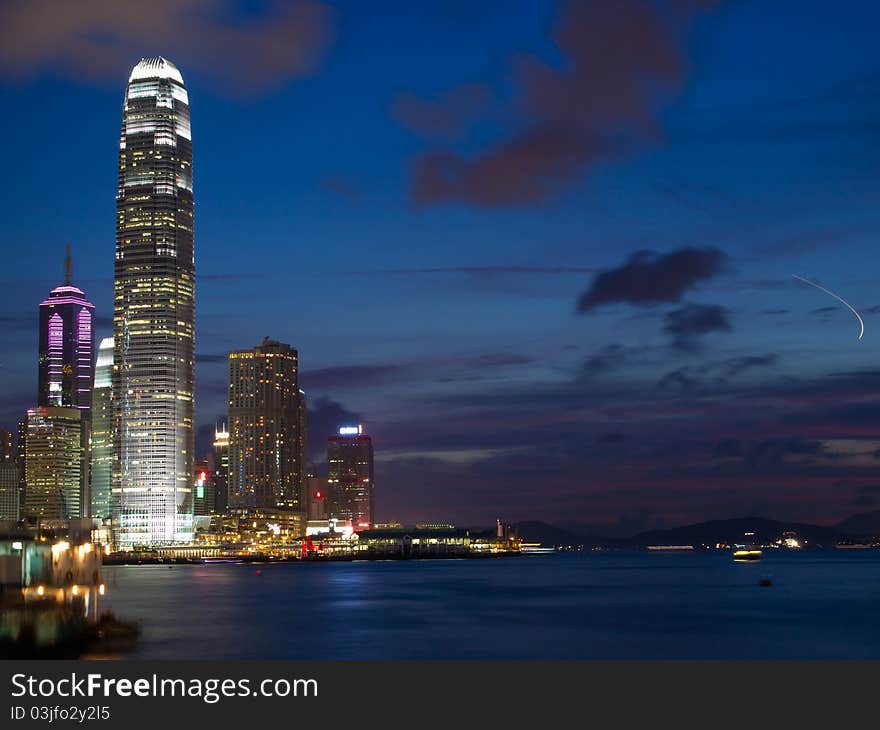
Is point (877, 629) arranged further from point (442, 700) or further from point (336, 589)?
point (336, 589)

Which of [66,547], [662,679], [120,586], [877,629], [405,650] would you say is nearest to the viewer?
[662,679]

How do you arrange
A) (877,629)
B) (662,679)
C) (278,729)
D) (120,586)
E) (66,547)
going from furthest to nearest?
(120,586)
(877,629)
(66,547)
(662,679)
(278,729)

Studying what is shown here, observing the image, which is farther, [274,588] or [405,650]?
[274,588]

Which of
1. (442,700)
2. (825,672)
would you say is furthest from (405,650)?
(442,700)

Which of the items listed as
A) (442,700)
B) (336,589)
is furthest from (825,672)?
(336,589)

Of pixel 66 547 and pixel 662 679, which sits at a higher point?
pixel 66 547

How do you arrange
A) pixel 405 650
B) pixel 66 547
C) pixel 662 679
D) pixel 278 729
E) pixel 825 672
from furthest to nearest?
pixel 405 650 → pixel 66 547 → pixel 825 672 → pixel 662 679 → pixel 278 729

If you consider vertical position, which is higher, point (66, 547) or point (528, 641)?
point (66, 547)

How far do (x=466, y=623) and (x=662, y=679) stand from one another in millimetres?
63370

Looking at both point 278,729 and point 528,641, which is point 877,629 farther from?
point 278,729

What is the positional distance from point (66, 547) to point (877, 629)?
75.5 meters

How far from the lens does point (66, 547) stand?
8206 centimetres

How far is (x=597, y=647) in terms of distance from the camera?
9606 centimetres

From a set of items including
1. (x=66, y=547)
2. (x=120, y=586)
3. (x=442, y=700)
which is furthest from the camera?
(x=120, y=586)
